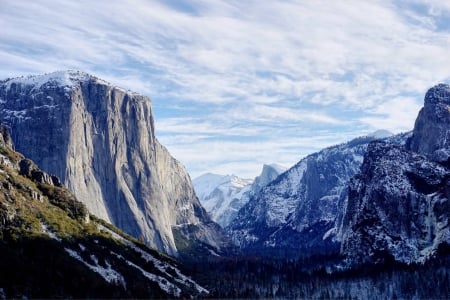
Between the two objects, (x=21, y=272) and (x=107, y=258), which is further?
(x=107, y=258)

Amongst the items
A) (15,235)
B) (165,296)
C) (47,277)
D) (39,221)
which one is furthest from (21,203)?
(165,296)

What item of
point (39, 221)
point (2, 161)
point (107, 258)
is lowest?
point (107, 258)

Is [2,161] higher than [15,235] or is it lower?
higher

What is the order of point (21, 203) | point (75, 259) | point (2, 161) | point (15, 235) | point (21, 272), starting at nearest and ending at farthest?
point (21, 272) < point (15, 235) < point (75, 259) < point (21, 203) < point (2, 161)

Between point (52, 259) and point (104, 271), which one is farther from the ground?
point (52, 259)

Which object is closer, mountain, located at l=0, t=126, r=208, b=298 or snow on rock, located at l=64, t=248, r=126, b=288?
mountain, located at l=0, t=126, r=208, b=298

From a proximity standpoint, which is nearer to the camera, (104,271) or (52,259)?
(52,259)

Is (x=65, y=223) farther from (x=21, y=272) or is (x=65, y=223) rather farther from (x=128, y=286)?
(x=21, y=272)

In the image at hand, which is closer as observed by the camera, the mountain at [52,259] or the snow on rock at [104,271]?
the mountain at [52,259]

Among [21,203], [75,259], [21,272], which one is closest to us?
[21,272]

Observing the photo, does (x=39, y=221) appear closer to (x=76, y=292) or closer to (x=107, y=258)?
(x=107, y=258)
